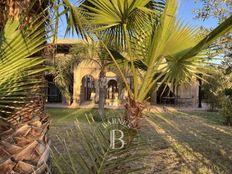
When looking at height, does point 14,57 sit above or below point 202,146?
above

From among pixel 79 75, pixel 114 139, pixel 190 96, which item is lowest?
pixel 114 139

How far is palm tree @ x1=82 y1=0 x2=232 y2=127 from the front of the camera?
118 inches

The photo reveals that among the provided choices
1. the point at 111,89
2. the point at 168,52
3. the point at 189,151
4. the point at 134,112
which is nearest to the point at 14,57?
the point at 134,112

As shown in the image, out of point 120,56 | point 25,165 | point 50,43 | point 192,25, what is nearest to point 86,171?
point 25,165

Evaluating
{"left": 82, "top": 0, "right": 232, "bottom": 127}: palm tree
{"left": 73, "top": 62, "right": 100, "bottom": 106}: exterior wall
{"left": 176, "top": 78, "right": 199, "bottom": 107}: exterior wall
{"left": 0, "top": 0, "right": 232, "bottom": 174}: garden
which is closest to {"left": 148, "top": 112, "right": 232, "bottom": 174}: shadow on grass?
{"left": 82, "top": 0, "right": 232, "bottom": 127}: palm tree

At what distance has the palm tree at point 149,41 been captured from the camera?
3000 millimetres

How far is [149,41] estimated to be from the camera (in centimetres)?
362

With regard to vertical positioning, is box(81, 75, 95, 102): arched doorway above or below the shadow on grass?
above

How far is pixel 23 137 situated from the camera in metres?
2.35

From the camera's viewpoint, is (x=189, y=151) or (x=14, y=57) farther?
(x=189, y=151)

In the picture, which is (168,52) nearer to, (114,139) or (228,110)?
(114,139)

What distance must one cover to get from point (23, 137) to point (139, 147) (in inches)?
51.6

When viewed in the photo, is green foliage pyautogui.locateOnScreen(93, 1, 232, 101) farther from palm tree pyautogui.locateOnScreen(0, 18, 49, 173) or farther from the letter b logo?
the letter b logo

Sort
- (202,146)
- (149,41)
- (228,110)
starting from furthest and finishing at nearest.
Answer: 1. (228,110)
2. (202,146)
3. (149,41)
